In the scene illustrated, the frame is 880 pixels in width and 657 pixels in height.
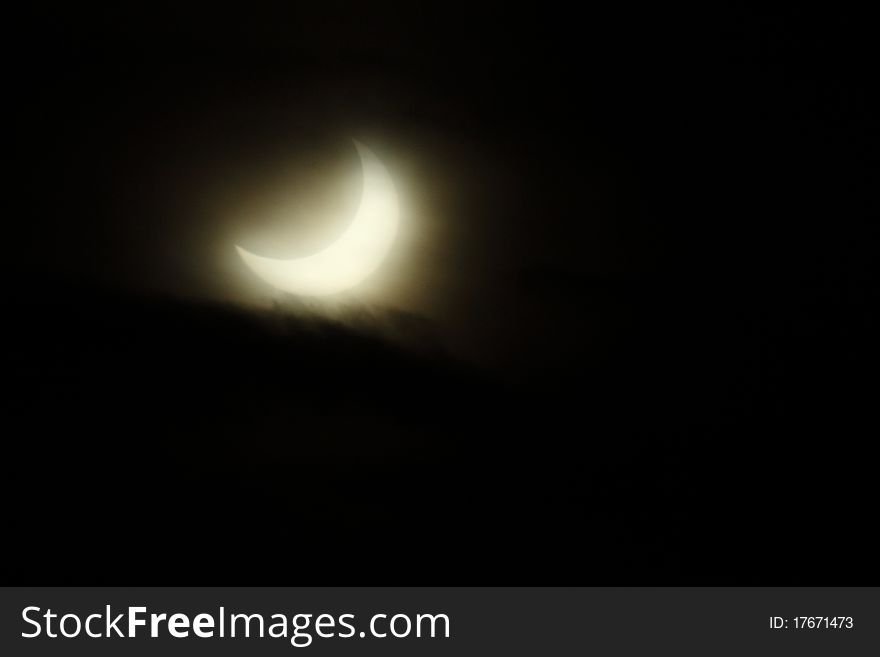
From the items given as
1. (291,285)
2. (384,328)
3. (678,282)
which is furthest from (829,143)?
(291,285)

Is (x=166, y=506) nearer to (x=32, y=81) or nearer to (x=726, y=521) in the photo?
(x=32, y=81)

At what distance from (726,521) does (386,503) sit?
3.88 feet

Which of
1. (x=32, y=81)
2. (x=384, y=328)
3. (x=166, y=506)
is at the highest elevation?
(x=32, y=81)

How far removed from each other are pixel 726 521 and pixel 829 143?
1.21 meters

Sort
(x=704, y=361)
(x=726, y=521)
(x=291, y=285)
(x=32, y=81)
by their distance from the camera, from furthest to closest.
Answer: (x=726, y=521), (x=704, y=361), (x=291, y=285), (x=32, y=81)

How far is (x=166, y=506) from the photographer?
1527mm

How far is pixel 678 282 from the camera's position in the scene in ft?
4.13

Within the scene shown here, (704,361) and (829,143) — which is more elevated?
(829,143)

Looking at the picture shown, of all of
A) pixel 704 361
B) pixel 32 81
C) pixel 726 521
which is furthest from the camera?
pixel 726 521

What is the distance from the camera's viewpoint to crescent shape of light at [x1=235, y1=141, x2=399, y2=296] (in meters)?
1.17

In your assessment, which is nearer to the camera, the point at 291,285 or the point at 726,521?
the point at 291,285

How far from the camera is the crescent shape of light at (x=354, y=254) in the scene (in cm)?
117

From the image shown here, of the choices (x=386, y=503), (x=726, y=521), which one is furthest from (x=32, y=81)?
(x=726, y=521)

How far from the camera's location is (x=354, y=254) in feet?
3.90
